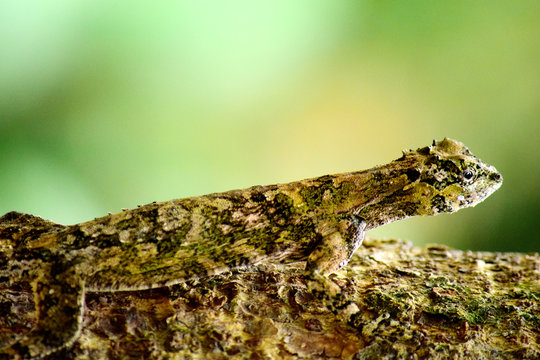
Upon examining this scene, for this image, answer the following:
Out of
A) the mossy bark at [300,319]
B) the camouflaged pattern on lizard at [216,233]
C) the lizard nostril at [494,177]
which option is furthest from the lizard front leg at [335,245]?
the lizard nostril at [494,177]

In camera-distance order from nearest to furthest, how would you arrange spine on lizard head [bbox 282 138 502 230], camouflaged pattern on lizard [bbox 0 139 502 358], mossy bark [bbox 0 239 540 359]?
mossy bark [bbox 0 239 540 359] < camouflaged pattern on lizard [bbox 0 139 502 358] < spine on lizard head [bbox 282 138 502 230]

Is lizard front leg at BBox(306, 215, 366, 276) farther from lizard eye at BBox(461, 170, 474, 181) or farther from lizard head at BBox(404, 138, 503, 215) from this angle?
lizard eye at BBox(461, 170, 474, 181)

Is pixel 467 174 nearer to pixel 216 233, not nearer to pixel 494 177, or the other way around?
pixel 494 177

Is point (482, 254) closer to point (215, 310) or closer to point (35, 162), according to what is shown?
point (215, 310)

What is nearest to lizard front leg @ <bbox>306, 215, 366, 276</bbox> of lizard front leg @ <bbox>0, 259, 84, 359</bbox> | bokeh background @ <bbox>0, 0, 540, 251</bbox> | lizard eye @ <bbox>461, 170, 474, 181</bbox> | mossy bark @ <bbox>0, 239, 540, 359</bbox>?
mossy bark @ <bbox>0, 239, 540, 359</bbox>

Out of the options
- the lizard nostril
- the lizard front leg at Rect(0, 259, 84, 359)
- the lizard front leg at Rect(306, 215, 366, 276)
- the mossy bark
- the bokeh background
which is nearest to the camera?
the lizard front leg at Rect(0, 259, 84, 359)

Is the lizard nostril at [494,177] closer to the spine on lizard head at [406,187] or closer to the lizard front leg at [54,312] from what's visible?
the spine on lizard head at [406,187]

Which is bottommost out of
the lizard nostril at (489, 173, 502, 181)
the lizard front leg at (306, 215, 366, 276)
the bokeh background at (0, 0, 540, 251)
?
the lizard front leg at (306, 215, 366, 276)
